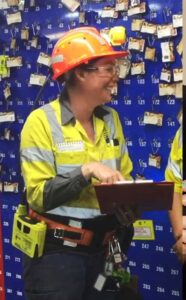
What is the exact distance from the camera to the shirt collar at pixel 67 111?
5.31 ft

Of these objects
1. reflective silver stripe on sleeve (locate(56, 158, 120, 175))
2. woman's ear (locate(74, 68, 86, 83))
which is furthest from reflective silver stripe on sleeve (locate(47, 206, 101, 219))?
woman's ear (locate(74, 68, 86, 83))

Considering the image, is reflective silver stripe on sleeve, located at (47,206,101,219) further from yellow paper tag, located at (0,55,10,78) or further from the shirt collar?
yellow paper tag, located at (0,55,10,78)

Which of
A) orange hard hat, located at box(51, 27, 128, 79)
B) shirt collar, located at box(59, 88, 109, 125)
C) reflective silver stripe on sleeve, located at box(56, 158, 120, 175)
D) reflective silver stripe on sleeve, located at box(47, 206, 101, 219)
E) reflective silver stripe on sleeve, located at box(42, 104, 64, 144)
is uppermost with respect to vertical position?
orange hard hat, located at box(51, 27, 128, 79)

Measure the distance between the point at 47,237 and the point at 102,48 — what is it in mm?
724

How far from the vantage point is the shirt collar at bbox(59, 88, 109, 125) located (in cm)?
162

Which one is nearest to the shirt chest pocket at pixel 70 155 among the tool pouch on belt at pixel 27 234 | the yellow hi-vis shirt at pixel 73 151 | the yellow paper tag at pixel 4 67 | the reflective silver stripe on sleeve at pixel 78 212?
the yellow hi-vis shirt at pixel 73 151

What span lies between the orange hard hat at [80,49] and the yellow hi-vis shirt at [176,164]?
357 mm

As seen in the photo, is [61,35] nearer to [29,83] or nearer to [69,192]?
[29,83]

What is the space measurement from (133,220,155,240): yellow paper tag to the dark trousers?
0.54 feet

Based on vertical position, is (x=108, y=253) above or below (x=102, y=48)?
below

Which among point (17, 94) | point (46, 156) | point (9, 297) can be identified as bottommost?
point (9, 297)

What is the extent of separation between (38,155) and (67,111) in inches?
7.6

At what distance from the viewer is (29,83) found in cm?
174

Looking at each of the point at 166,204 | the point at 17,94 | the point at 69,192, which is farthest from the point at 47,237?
the point at 17,94
